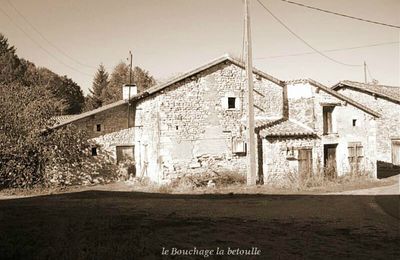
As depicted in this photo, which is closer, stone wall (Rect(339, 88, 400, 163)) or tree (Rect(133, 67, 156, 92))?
stone wall (Rect(339, 88, 400, 163))

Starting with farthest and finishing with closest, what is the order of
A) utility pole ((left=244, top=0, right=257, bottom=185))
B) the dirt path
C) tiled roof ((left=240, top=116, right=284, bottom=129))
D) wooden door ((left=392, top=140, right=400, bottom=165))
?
wooden door ((left=392, top=140, right=400, bottom=165)) → tiled roof ((left=240, top=116, right=284, bottom=129)) → utility pole ((left=244, top=0, right=257, bottom=185)) → the dirt path

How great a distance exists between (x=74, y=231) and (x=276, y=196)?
27.1 ft

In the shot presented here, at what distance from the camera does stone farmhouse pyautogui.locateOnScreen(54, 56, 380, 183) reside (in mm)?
18203

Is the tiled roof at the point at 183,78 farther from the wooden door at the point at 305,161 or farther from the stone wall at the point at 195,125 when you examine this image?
the wooden door at the point at 305,161

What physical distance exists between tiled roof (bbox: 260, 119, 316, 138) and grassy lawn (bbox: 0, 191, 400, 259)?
447 cm

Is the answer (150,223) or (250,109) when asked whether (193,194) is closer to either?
(250,109)

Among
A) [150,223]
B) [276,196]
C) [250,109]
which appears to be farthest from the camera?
[250,109]

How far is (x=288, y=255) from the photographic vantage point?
6.82 meters

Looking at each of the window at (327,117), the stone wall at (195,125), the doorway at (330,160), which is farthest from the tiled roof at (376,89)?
the stone wall at (195,125)

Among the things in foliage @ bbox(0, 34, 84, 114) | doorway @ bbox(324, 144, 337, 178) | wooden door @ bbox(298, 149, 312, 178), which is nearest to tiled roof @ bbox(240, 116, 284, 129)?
wooden door @ bbox(298, 149, 312, 178)

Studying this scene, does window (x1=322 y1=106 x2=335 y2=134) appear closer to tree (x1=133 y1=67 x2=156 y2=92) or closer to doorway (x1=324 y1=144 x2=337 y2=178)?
doorway (x1=324 y1=144 x2=337 y2=178)

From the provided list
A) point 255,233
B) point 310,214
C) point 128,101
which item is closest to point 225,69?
point 128,101

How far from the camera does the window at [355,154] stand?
20.2m

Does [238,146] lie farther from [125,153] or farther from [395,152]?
[395,152]
